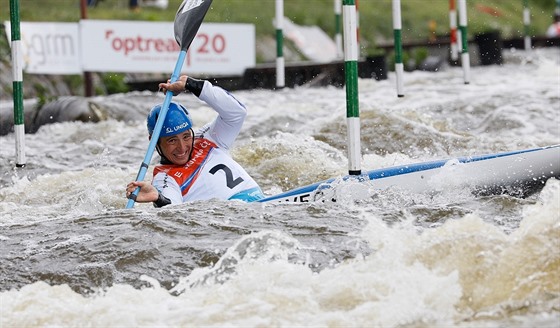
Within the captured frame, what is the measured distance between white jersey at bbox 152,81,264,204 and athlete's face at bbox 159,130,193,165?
0.04 m

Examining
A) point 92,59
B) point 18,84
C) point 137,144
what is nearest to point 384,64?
point 92,59

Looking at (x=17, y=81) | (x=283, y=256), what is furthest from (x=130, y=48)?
(x=283, y=256)

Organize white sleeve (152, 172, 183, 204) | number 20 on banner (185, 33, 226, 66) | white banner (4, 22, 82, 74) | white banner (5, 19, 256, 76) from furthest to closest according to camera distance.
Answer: number 20 on banner (185, 33, 226, 66) < white banner (5, 19, 256, 76) < white banner (4, 22, 82, 74) < white sleeve (152, 172, 183, 204)

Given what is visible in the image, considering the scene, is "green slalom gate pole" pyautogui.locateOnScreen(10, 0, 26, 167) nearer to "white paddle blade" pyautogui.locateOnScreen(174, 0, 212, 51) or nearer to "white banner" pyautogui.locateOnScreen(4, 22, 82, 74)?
"white paddle blade" pyautogui.locateOnScreen(174, 0, 212, 51)

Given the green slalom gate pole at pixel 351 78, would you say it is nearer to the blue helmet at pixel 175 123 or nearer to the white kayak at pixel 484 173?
the white kayak at pixel 484 173

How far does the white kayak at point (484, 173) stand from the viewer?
5.80 meters

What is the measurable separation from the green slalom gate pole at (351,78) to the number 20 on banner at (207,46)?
320 inches

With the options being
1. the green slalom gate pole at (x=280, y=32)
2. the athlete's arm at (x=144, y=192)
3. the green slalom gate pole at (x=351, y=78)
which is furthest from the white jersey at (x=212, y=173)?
the green slalom gate pole at (x=280, y=32)

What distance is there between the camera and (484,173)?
19.3 ft

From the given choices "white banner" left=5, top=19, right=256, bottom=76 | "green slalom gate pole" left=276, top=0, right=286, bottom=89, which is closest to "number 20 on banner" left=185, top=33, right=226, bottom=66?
"white banner" left=5, top=19, right=256, bottom=76

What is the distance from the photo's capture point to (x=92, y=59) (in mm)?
13398

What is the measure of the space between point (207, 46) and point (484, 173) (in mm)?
8250

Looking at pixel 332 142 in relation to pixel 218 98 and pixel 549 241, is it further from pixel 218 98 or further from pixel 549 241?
pixel 549 241

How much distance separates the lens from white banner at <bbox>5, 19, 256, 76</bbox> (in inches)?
515
